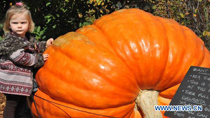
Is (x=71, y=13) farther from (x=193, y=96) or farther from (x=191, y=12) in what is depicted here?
(x=193, y=96)

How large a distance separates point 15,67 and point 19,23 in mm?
467

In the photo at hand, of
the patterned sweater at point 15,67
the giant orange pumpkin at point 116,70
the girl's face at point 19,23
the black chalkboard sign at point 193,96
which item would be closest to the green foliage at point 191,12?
the giant orange pumpkin at point 116,70

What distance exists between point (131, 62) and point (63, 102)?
0.71 metres

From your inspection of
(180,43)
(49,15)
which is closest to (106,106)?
(180,43)

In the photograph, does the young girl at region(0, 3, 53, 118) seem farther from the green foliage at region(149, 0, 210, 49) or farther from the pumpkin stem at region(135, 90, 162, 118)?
the green foliage at region(149, 0, 210, 49)

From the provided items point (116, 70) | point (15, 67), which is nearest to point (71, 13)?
point (15, 67)

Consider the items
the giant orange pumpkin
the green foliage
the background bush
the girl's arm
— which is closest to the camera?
the giant orange pumpkin

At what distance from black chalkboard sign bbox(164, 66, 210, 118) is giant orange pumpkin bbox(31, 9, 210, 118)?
6.5 inches

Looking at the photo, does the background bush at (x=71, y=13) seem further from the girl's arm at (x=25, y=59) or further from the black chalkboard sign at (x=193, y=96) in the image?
the black chalkboard sign at (x=193, y=96)

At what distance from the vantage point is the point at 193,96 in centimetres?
198

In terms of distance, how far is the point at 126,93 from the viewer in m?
2.16

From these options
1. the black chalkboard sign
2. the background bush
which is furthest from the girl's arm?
the background bush

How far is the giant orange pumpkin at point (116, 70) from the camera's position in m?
2.12

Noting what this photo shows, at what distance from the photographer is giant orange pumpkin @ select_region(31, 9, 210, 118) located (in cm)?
212
